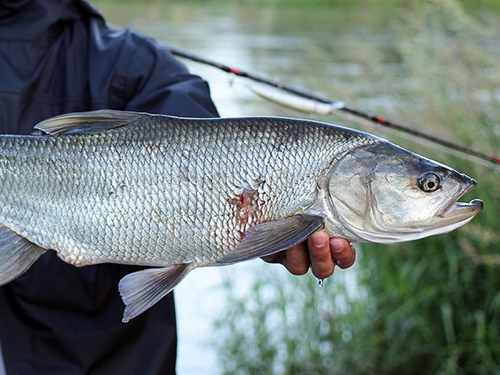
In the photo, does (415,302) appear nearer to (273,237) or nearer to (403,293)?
(403,293)

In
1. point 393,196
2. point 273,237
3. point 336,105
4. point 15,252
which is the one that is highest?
point 393,196

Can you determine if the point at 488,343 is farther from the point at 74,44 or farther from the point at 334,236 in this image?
the point at 74,44

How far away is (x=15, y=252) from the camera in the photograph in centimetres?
232

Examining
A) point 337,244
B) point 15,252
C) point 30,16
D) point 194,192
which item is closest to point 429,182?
point 337,244

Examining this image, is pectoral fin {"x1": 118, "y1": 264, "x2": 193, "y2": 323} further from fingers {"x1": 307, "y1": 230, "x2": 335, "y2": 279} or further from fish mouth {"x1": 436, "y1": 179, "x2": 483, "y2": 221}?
fish mouth {"x1": 436, "y1": 179, "x2": 483, "y2": 221}

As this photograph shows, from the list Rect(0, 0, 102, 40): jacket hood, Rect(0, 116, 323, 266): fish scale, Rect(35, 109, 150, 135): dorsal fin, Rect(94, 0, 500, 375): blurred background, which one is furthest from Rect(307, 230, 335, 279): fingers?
Rect(94, 0, 500, 375): blurred background

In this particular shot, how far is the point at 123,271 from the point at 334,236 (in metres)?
0.72

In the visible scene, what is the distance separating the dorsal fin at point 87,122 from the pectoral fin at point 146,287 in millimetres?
412

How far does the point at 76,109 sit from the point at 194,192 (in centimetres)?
69

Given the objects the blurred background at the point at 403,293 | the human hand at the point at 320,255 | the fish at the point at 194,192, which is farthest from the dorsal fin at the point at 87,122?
the blurred background at the point at 403,293

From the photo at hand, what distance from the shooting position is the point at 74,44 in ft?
9.47

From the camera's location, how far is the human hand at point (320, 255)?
230cm

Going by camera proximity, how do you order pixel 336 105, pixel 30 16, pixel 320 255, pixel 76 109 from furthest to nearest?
1. pixel 336 105
2. pixel 30 16
3. pixel 76 109
4. pixel 320 255

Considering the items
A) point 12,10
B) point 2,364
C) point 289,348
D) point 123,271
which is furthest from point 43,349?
point 289,348
